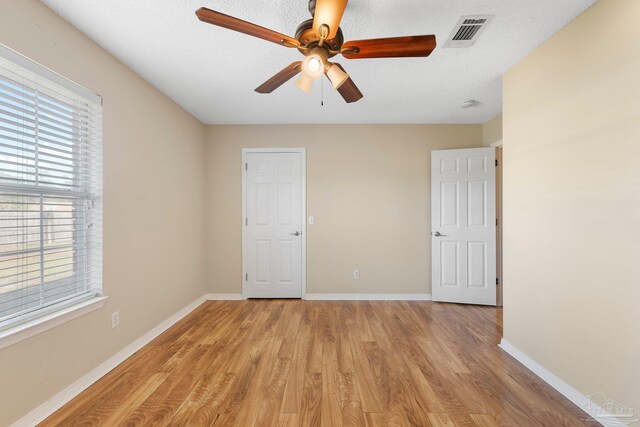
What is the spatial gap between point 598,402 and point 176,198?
3848 mm

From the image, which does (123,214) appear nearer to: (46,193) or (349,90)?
(46,193)

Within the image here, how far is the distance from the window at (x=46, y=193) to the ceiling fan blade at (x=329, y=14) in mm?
1665

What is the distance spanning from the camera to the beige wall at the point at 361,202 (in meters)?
3.90

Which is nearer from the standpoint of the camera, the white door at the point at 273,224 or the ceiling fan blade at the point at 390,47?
the ceiling fan blade at the point at 390,47

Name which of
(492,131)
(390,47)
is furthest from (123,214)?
(492,131)

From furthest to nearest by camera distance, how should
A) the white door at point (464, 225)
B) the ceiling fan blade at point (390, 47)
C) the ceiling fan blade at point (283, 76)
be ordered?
the white door at point (464, 225), the ceiling fan blade at point (283, 76), the ceiling fan blade at point (390, 47)

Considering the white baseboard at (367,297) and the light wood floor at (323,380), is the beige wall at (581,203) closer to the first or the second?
the light wood floor at (323,380)

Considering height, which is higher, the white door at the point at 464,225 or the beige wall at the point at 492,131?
the beige wall at the point at 492,131

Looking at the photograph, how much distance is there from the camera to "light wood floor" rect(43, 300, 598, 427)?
164 cm

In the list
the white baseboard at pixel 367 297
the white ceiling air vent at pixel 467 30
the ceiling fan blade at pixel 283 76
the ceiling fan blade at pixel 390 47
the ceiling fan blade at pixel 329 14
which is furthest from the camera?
the white baseboard at pixel 367 297

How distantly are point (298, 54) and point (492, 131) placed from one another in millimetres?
2873

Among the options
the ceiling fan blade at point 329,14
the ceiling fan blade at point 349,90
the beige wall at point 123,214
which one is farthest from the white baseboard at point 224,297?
the ceiling fan blade at point 329,14

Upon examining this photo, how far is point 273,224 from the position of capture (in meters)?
3.95

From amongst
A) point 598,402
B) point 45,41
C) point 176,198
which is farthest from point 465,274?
point 45,41
